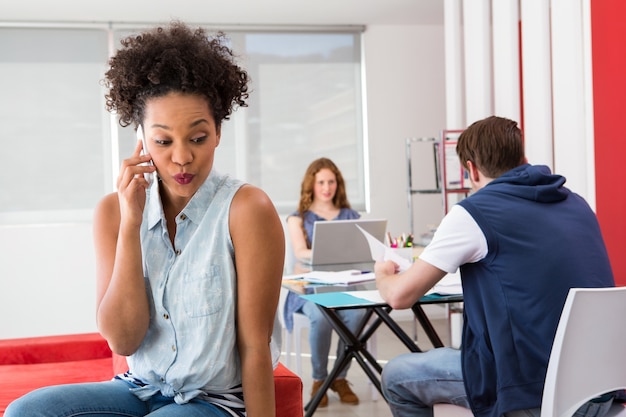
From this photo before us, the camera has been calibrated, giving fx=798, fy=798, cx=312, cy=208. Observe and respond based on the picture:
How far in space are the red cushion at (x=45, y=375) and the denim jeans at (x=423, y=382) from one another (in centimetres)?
98

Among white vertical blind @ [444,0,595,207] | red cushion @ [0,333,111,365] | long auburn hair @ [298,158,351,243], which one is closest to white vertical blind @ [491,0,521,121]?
white vertical blind @ [444,0,595,207]

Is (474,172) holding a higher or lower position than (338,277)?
higher

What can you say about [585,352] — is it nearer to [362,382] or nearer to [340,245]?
[340,245]

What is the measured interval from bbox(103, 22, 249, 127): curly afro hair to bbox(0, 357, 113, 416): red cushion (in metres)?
1.24

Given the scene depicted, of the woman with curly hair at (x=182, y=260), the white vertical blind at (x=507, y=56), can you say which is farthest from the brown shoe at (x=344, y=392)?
the woman with curly hair at (x=182, y=260)

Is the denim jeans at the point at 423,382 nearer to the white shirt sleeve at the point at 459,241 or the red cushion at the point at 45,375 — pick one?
the white shirt sleeve at the point at 459,241

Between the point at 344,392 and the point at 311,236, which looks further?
the point at 311,236

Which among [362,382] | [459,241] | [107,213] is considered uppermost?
[107,213]

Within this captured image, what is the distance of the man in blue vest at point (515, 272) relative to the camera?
2.18 meters

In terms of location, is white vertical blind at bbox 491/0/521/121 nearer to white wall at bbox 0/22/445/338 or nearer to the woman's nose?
white wall at bbox 0/22/445/338

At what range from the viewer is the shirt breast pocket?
1.67 metres

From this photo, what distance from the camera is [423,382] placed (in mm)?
2523

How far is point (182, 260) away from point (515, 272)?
99cm

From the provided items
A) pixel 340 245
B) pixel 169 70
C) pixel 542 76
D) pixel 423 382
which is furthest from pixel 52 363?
pixel 542 76
